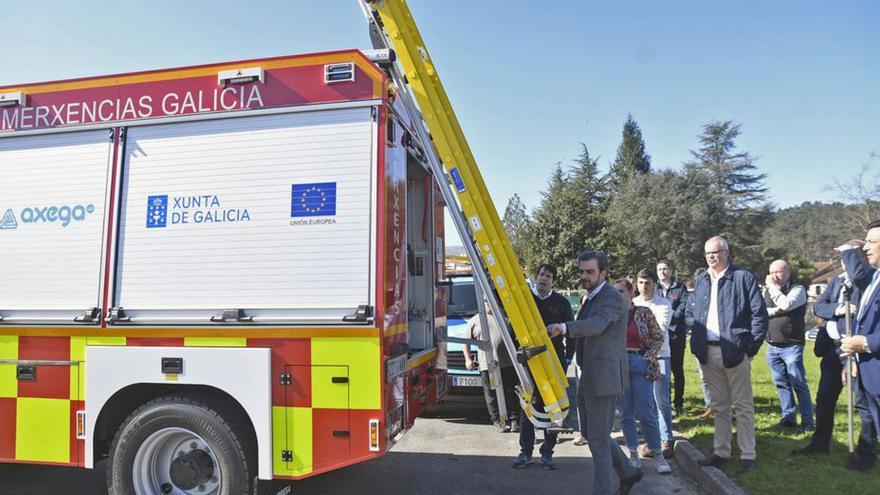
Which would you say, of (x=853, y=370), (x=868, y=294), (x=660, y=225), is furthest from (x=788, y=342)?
(x=660, y=225)

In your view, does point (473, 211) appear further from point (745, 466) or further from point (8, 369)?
point (8, 369)

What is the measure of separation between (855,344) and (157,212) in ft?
17.2

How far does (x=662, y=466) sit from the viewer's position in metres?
5.29

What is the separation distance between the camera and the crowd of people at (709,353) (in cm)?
426

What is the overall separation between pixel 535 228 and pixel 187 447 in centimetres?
3019

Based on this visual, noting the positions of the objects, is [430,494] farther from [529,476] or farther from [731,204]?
[731,204]

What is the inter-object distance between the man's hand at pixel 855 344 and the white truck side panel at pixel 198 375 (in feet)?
14.2

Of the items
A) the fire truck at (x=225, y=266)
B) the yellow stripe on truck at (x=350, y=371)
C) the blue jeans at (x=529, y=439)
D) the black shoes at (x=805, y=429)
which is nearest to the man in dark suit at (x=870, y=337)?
the black shoes at (x=805, y=429)

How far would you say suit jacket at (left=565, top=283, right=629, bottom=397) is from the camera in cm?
414

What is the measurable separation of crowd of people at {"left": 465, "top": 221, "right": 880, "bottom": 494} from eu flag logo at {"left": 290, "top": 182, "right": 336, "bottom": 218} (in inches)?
69.3

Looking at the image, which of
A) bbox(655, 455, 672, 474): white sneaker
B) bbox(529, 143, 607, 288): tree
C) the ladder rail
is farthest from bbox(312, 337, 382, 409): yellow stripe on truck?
bbox(529, 143, 607, 288): tree

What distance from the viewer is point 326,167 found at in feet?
12.8

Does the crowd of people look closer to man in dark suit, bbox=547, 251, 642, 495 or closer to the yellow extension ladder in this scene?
man in dark suit, bbox=547, 251, 642, 495

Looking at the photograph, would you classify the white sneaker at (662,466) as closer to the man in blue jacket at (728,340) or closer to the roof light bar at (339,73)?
the man in blue jacket at (728,340)
